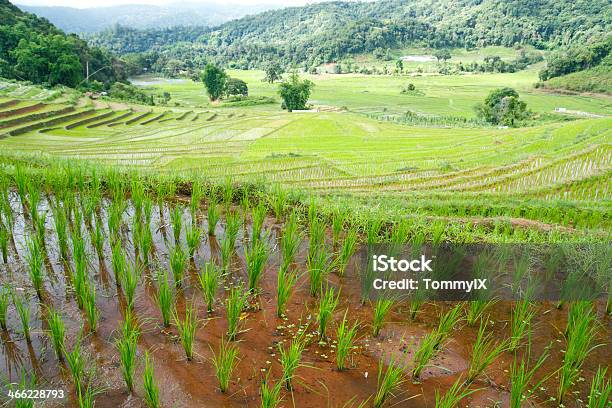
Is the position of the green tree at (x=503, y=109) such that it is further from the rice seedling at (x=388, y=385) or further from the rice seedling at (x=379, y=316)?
the rice seedling at (x=388, y=385)

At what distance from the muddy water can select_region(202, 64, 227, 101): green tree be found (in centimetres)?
6551

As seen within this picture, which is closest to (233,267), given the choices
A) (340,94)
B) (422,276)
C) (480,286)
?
(422,276)

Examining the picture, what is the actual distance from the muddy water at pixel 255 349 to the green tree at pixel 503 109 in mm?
46611

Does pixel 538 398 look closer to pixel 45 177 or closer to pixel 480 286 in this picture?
pixel 480 286

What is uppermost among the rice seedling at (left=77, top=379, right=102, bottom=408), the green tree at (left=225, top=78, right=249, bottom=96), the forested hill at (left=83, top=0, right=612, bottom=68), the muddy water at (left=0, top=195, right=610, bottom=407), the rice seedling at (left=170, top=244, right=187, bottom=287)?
the forested hill at (left=83, top=0, right=612, bottom=68)

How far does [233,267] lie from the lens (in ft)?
13.2

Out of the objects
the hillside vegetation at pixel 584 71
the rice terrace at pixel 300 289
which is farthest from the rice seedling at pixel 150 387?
the hillside vegetation at pixel 584 71

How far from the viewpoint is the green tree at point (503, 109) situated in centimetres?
4525

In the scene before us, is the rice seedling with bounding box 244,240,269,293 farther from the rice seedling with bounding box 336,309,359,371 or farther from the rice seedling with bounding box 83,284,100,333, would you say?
the rice seedling with bounding box 83,284,100,333

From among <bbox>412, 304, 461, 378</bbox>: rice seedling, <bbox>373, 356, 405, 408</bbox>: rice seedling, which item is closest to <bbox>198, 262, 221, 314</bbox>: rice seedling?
<bbox>373, 356, 405, 408</bbox>: rice seedling

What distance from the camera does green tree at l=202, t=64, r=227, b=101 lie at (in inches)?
2580

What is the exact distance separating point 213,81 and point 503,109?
3992cm

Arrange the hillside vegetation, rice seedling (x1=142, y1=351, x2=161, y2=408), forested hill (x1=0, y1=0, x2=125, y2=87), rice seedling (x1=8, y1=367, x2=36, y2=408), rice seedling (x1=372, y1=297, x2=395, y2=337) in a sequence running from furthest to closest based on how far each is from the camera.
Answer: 1. the hillside vegetation
2. forested hill (x1=0, y1=0, x2=125, y2=87)
3. rice seedling (x1=372, y1=297, x2=395, y2=337)
4. rice seedling (x1=142, y1=351, x2=161, y2=408)
5. rice seedling (x1=8, y1=367, x2=36, y2=408)

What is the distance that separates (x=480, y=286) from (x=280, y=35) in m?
194
